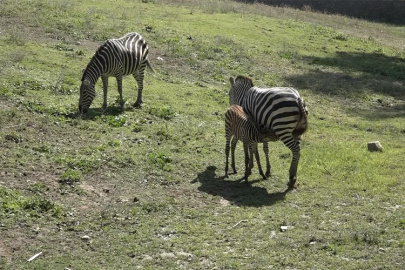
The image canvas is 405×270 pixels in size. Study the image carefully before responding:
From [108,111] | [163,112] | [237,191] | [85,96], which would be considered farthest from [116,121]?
[237,191]

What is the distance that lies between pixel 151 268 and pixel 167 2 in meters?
26.6

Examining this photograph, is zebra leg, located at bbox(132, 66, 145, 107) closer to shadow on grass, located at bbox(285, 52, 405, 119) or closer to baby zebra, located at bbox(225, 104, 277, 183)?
baby zebra, located at bbox(225, 104, 277, 183)

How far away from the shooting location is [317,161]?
14477mm

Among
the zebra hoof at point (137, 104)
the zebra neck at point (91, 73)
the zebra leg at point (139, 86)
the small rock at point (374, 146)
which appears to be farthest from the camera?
the zebra leg at point (139, 86)

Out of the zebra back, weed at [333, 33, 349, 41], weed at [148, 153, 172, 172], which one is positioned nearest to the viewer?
the zebra back

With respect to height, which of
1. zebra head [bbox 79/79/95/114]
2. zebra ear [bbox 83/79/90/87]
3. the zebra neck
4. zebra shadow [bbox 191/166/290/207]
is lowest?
zebra shadow [bbox 191/166/290/207]

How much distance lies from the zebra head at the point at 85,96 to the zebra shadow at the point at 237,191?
13.9ft

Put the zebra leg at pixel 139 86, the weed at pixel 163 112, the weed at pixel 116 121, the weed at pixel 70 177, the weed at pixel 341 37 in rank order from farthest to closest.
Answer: the weed at pixel 341 37, the zebra leg at pixel 139 86, the weed at pixel 163 112, the weed at pixel 116 121, the weed at pixel 70 177

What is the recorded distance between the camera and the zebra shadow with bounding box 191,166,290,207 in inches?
467

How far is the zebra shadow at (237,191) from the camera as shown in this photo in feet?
38.9

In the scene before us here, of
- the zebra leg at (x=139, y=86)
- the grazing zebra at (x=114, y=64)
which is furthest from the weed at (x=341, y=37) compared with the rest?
the zebra leg at (x=139, y=86)

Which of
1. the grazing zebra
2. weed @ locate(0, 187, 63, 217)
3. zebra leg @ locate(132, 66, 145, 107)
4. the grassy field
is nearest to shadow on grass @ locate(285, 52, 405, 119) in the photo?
the grassy field

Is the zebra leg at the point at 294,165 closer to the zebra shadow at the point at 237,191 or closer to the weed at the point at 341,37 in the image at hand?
the zebra shadow at the point at 237,191

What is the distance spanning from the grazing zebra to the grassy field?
53 cm
